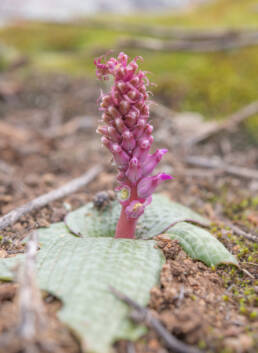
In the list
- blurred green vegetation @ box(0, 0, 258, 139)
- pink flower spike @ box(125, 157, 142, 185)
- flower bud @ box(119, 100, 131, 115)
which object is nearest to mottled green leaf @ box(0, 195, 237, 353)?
pink flower spike @ box(125, 157, 142, 185)

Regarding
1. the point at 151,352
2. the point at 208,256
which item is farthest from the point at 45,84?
the point at 151,352

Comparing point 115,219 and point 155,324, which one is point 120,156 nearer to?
point 115,219

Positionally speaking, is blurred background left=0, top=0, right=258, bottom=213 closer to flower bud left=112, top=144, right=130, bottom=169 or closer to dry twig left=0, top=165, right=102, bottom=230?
dry twig left=0, top=165, right=102, bottom=230

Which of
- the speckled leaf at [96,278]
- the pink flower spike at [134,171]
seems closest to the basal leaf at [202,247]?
the speckled leaf at [96,278]

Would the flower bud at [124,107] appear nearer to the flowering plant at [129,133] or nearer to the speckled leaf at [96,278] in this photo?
the flowering plant at [129,133]

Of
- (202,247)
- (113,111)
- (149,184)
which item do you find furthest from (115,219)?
(113,111)

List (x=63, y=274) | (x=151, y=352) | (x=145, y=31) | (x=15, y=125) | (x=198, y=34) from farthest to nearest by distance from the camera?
(x=145, y=31) < (x=198, y=34) < (x=15, y=125) < (x=63, y=274) < (x=151, y=352)

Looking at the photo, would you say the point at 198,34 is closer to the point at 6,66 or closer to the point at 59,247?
the point at 6,66

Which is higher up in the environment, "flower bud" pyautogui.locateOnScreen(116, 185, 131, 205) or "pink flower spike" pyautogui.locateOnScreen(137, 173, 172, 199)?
"pink flower spike" pyautogui.locateOnScreen(137, 173, 172, 199)
